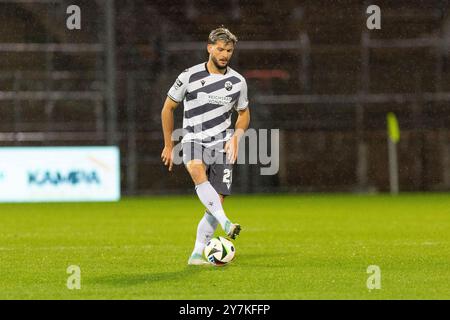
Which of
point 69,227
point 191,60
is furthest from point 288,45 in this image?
point 69,227

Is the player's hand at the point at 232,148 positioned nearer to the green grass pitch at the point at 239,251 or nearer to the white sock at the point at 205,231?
the white sock at the point at 205,231

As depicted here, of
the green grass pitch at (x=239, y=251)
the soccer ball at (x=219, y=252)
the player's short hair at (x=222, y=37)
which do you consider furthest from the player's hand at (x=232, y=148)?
the green grass pitch at (x=239, y=251)

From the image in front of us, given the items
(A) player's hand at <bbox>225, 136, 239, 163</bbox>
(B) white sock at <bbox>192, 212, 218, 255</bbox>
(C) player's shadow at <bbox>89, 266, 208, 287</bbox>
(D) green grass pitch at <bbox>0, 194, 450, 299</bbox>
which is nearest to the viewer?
(D) green grass pitch at <bbox>0, 194, 450, 299</bbox>

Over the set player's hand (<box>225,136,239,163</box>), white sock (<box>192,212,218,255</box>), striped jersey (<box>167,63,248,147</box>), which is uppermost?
striped jersey (<box>167,63,248,147</box>)

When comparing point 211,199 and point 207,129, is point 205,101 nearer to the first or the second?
point 207,129

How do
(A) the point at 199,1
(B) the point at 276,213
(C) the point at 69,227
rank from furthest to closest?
(A) the point at 199,1 < (B) the point at 276,213 < (C) the point at 69,227

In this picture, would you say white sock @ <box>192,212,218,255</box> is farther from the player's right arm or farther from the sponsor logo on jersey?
the sponsor logo on jersey

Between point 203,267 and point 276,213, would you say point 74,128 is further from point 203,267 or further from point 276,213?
point 203,267

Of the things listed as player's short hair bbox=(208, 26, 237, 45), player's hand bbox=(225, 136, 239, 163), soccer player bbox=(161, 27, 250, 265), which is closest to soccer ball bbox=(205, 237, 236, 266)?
soccer player bbox=(161, 27, 250, 265)

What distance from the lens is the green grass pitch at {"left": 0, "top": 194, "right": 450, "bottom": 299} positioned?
25.3 ft

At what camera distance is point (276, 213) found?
1664cm

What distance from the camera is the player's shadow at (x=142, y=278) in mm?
8141
